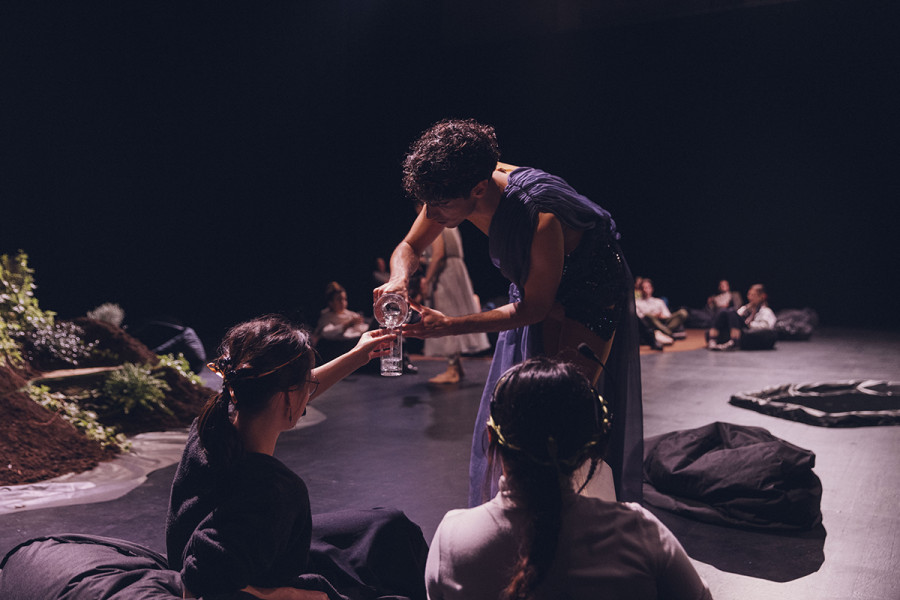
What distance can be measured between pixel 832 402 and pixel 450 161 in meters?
4.30

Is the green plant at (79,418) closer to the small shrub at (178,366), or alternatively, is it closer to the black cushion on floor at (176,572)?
the small shrub at (178,366)

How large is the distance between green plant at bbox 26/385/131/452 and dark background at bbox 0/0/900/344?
429cm

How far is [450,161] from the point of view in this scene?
69.2 inches

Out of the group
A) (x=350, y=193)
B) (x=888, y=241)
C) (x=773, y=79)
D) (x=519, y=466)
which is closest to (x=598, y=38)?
(x=773, y=79)

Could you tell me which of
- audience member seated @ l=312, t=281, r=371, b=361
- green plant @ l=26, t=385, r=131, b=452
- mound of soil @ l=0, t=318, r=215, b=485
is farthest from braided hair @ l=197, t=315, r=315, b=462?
audience member seated @ l=312, t=281, r=371, b=361

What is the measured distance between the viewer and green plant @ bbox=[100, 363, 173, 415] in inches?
176

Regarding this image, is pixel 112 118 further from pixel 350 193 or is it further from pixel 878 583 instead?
pixel 878 583

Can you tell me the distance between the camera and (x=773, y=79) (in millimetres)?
9922

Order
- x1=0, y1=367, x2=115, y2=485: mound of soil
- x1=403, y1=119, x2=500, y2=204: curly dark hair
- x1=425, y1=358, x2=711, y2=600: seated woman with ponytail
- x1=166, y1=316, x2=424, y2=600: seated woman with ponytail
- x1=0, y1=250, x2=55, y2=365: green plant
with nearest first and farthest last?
x1=425, y1=358, x2=711, y2=600: seated woman with ponytail < x1=166, y1=316, x2=424, y2=600: seated woman with ponytail < x1=403, y1=119, x2=500, y2=204: curly dark hair < x1=0, y1=367, x2=115, y2=485: mound of soil < x1=0, y1=250, x2=55, y2=365: green plant

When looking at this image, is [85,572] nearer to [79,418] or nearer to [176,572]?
[176,572]

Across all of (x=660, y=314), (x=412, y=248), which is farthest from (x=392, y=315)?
(x=660, y=314)

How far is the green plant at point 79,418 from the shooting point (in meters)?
3.92

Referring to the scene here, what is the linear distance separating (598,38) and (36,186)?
716 centimetres

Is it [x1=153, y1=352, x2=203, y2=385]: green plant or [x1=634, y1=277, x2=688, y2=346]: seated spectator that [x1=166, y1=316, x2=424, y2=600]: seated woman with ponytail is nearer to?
[x1=153, y1=352, x2=203, y2=385]: green plant
